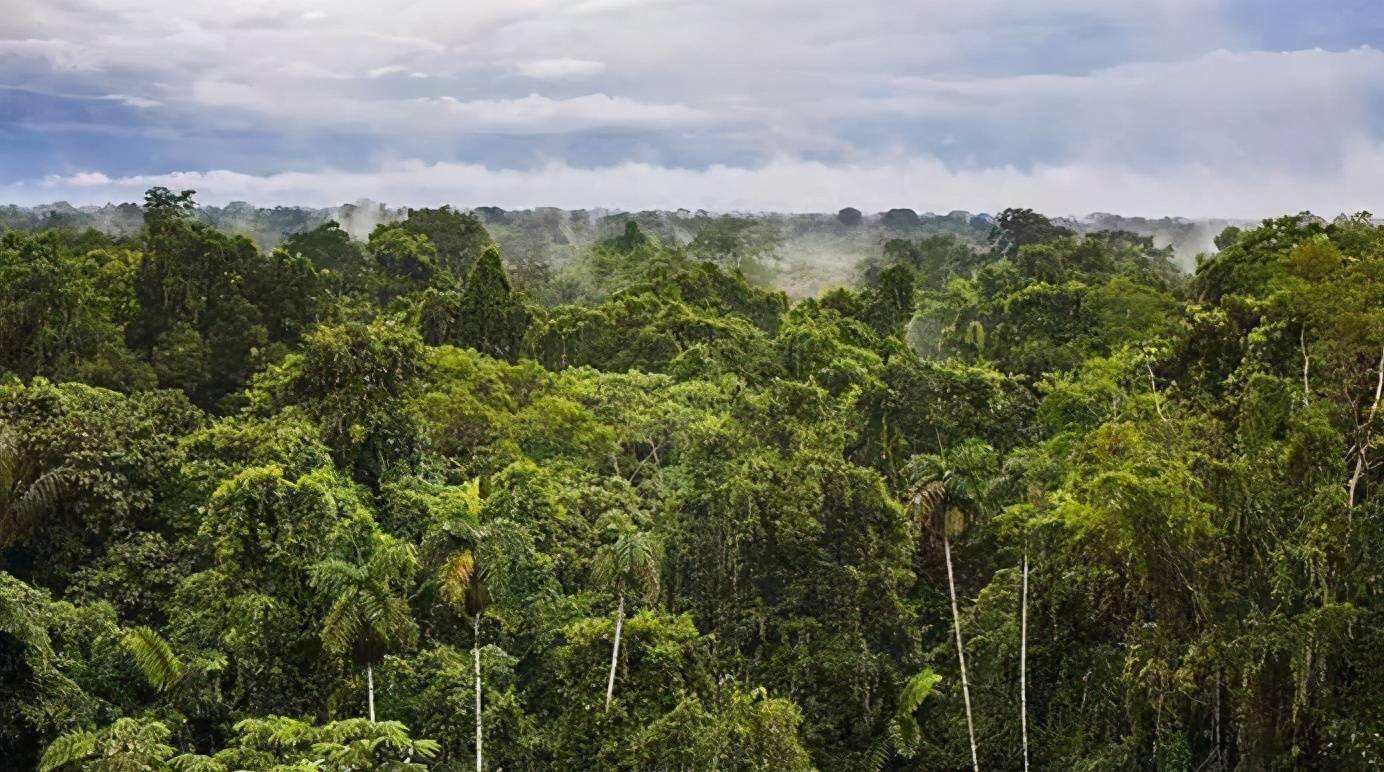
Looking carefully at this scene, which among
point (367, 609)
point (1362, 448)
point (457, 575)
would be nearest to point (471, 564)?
point (457, 575)

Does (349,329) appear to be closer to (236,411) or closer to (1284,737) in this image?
(236,411)

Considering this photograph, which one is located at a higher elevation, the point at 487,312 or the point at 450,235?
the point at 450,235

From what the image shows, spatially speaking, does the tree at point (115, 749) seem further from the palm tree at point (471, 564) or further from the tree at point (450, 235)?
the tree at point (450, 235)

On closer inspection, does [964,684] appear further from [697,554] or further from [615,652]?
[615,652]

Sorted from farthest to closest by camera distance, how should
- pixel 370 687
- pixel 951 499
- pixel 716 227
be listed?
1. pixel 716 227
2. pixel 951 499
3. pixel 370 687

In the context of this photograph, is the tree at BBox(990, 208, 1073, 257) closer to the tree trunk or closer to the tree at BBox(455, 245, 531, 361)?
the tree at BBox(455, 245, 531, 361)

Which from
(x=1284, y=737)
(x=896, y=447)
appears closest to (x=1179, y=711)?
(x=1284, y=737)

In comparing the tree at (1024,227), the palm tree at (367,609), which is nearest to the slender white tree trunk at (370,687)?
the palm tree at (367,609)
